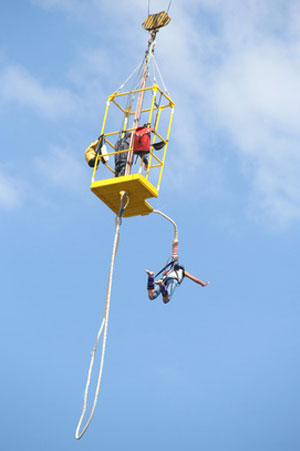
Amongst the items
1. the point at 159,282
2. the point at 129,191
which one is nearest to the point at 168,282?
A: the point at 159,282

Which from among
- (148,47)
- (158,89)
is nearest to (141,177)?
(158,89)

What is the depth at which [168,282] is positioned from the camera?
77.6ft

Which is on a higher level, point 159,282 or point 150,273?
point 159,282

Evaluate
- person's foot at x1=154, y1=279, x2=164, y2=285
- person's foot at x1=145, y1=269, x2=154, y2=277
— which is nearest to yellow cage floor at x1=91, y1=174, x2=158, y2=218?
person's foot at x1=145, y1=269, x2=154, y2=277

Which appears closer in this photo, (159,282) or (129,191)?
(129,191)

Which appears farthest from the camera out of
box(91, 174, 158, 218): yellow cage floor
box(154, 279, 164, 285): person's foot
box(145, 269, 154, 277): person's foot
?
box(154, 279, 164, 285): person's foot

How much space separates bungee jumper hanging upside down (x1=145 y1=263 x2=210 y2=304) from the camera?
23109 millimetres

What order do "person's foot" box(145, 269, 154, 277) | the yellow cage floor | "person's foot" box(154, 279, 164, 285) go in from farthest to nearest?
"person's foot" box(154, 279, 164, 285)
"person's foot" box(145, 269, 154, 277)
the yellow cage floor

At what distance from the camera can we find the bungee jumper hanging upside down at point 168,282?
2311 cm

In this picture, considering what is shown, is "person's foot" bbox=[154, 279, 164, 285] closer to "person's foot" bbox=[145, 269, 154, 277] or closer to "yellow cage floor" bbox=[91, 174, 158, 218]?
"person's foot" bbox=[145, 269, 154, 277]

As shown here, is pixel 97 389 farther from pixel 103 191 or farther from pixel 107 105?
pixel 107 105

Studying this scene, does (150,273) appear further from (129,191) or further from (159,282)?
(129,191)

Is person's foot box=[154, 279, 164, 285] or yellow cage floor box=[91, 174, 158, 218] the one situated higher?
yellow cage floor box=[91, 174, 158, 218]

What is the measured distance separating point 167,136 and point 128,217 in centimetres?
212
